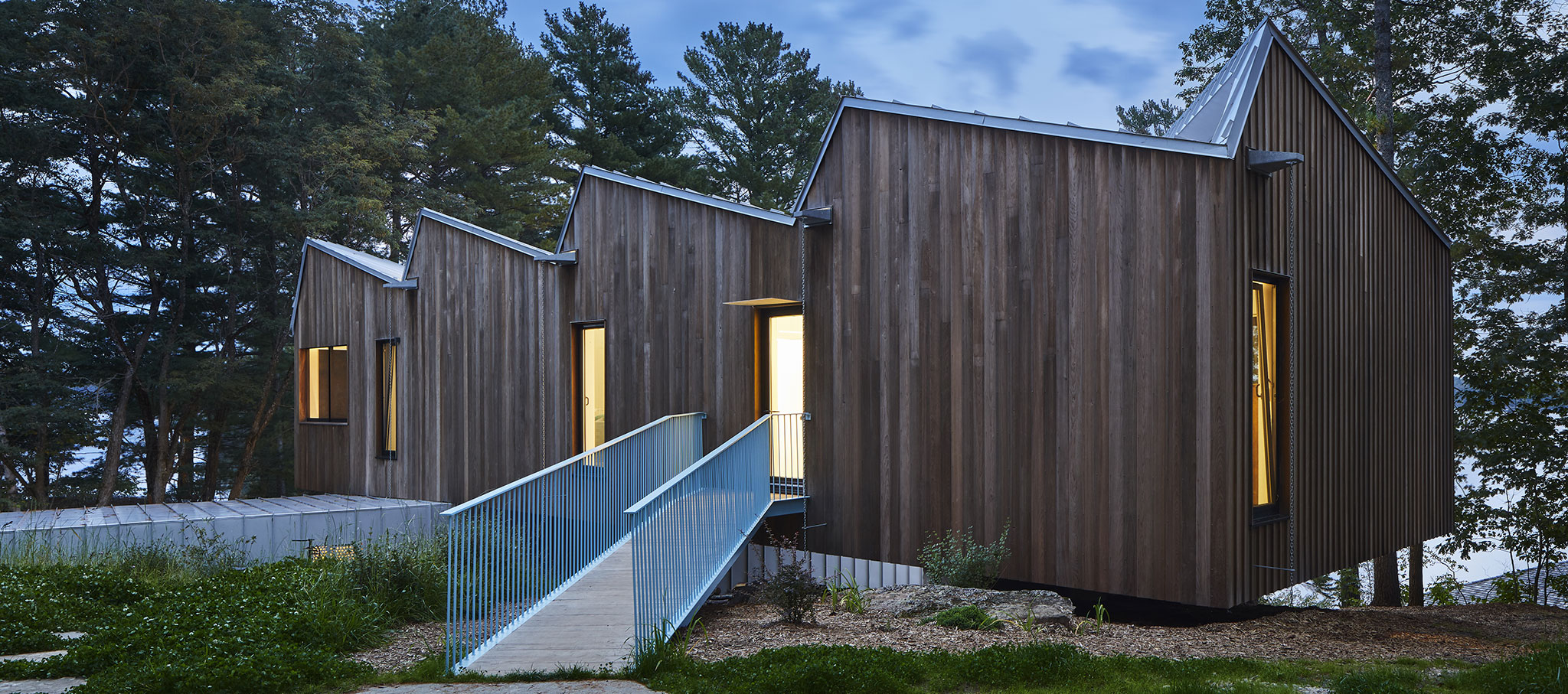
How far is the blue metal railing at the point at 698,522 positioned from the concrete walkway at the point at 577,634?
24 centimetres

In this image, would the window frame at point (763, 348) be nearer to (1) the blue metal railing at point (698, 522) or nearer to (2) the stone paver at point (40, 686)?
(1) the blue metal railing at point (698, 522)

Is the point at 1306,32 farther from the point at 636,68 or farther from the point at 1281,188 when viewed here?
the point at 636,68

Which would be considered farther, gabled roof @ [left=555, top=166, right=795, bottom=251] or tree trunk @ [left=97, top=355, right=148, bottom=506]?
tree trunk @ [left=97, top=355, right=148, bottom=506]

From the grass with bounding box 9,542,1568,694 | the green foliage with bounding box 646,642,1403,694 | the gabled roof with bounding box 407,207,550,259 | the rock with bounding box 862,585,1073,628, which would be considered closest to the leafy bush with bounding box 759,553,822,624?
the rock with bounding box 862,585,1073,628

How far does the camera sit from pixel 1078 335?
25.5ft

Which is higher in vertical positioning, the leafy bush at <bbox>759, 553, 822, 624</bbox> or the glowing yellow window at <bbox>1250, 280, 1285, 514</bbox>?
the glowing yellow window at <bbox>1250, 280, 1285, 514</bbox>

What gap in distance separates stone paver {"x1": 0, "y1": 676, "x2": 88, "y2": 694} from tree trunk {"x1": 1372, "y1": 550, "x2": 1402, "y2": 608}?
15.2 meters

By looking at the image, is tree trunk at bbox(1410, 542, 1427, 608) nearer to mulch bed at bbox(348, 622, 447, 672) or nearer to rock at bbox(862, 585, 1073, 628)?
rock at bbox(862, 585, 1073, 628)

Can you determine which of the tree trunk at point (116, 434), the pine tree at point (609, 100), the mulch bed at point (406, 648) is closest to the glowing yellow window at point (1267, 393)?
the mulch bed at point (406, 648)

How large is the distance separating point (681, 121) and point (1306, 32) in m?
16.4

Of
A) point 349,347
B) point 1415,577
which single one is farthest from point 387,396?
point 1415,577

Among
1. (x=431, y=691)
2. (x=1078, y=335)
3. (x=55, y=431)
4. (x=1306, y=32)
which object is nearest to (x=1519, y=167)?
(x=1306, y=32)

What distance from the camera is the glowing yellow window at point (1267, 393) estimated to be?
7.81 m

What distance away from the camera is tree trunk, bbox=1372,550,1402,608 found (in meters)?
14.6
